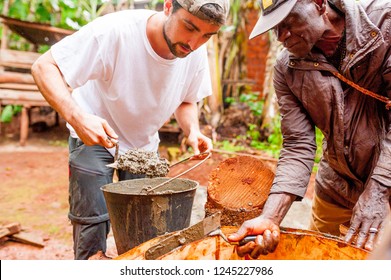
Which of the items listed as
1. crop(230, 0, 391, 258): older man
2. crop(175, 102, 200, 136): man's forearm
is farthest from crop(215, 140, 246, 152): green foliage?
crop(230, 0, 391, 258): older man

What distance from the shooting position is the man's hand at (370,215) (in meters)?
1.71

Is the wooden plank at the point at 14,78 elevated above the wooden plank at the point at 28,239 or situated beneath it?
elevated above

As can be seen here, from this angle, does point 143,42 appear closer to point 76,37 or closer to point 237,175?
point 76,37

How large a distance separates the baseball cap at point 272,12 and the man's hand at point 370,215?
814 millimetres

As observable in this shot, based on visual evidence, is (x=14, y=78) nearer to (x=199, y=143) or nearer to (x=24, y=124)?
(x=24, y=124)

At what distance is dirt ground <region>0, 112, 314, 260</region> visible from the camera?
369 centimetres

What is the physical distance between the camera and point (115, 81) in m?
2.42

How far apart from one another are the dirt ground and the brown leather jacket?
139 cm

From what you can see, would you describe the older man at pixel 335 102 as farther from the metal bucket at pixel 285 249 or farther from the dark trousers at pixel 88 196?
the dark trousers at pixel 88 196

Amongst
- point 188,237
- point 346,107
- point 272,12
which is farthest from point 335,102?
point 188,237

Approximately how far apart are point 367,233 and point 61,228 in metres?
3.26

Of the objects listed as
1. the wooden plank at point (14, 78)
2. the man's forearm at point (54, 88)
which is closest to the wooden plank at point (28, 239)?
the man's forearm at point (54, 88)
